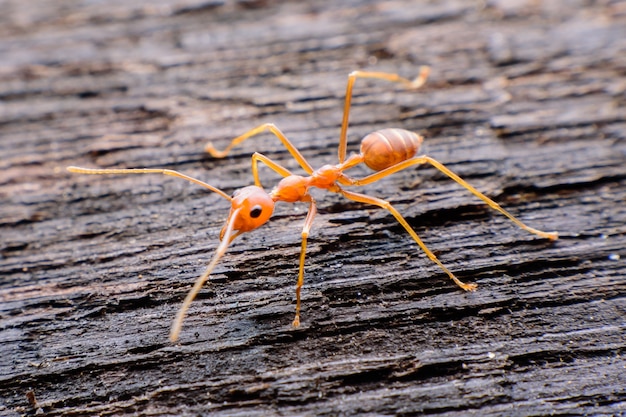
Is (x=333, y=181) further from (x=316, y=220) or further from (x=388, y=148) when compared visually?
(x=388, y=148)

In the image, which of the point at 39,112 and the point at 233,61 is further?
the point at 233,61

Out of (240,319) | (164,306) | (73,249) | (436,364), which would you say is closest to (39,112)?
(73,249)

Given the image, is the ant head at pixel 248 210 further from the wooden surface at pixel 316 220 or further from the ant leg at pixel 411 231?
the ant leg at pixel 411 231

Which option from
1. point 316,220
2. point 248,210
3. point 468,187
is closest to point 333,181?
point 316,220

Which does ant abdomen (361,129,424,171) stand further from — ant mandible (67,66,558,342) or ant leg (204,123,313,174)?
ant leg (204,123,313,174)

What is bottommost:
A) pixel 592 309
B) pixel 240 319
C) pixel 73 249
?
→ pixel 592 309

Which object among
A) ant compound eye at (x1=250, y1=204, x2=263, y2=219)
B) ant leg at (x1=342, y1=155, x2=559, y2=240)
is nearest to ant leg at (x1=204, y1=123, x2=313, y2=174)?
ant leg at (x1=342, y1=155, x2=559, y2=240)

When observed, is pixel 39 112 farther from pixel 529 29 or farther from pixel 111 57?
pixel 529 29
